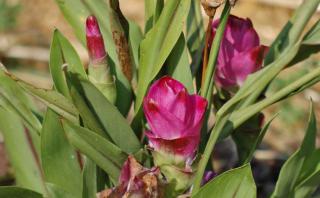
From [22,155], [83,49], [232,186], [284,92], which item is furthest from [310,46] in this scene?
[83,49]

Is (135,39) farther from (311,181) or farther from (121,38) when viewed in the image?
(311,181)

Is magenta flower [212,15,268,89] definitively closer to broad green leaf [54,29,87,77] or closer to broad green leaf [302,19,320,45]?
broad green leaf [302,19,320,45]

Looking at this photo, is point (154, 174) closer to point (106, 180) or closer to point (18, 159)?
point (106, 180)

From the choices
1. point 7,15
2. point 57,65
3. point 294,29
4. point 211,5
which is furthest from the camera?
point 7,15

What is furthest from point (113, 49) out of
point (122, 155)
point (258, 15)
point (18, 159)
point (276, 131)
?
point (258, 15)

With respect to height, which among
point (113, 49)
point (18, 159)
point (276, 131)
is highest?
point (113, 49)

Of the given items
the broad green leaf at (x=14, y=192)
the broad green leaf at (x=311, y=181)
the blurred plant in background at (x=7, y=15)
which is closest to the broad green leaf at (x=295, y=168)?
the broad green leaf at (x=311, y=181)
